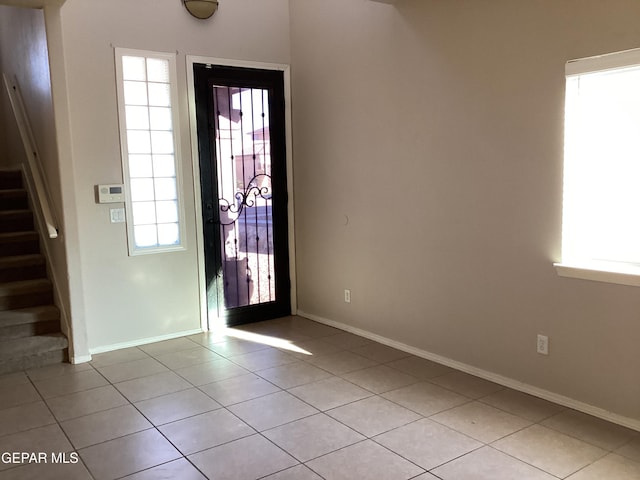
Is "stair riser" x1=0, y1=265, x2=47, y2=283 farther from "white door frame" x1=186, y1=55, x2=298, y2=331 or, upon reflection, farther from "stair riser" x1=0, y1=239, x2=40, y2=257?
"white door frame" x1=186, y1=55, x2=298, y2=331

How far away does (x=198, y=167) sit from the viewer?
4.59 metres

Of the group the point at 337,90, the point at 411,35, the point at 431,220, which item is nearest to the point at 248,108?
the point at 337,90

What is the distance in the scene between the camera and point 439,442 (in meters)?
2.71

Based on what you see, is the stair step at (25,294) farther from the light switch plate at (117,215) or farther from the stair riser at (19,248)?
the light switch plate at (117,215)

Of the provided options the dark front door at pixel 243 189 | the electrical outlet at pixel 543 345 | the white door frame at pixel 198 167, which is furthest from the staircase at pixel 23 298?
the electrical outlet at pixel 543 345

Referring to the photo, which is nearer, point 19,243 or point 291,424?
point 291,424

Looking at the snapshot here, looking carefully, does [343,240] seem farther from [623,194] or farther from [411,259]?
[623,194]

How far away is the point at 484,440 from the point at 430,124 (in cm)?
209

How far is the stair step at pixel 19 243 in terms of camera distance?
4715 mm

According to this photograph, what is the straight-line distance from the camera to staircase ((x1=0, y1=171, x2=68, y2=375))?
Result: 154 inches

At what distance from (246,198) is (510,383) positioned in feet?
8.94

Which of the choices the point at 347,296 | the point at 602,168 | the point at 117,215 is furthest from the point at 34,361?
the point at 602,168

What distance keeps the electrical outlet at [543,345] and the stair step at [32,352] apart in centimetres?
332

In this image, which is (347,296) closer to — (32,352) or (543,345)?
(543,345)
